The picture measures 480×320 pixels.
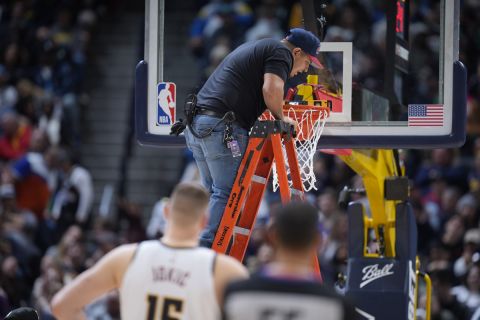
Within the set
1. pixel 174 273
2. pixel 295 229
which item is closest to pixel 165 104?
pixel 174 273

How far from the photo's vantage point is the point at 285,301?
5184 millimetres

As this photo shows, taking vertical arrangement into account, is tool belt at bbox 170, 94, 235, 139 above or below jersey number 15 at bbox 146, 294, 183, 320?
above

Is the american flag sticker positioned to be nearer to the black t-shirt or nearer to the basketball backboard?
the basketball backboard

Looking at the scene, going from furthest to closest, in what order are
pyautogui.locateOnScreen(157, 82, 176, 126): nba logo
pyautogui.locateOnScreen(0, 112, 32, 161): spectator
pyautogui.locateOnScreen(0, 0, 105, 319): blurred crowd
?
pyautogui.locateOnScreen(0, 112, 32, 161): spectator → pyautogui.locateOnScreen(0, 0, 105, 319): blurred crowd → pyautogui.locateOnScreen(157, 82, 176, 126): nba logo

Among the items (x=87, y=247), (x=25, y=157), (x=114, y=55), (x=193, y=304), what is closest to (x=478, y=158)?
(x=87, y=247)

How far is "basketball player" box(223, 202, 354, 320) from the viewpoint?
17.0 ft

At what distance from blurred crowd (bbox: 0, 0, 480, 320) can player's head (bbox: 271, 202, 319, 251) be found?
237 inches

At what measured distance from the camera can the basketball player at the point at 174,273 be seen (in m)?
5.92

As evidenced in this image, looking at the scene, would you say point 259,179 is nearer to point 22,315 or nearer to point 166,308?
→ point 22,315

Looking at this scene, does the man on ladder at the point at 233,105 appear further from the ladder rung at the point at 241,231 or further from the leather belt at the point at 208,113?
the ladder rung at the point at 241,231

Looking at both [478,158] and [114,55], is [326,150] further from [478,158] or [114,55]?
[114,55]

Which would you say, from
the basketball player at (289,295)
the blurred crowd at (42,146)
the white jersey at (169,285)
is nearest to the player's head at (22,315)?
the white jersey at (169,285)

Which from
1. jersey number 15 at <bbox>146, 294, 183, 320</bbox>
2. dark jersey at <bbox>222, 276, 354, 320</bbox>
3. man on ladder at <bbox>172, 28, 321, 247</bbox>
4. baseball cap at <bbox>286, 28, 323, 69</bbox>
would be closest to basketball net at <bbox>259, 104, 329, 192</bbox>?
man on ladder at <bbox>172, 28, 321, 247</bbox>

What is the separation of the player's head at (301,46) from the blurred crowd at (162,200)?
2.94 m
